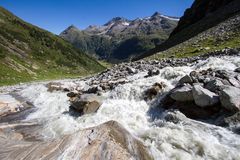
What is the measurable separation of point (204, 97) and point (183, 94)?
5.56 ft

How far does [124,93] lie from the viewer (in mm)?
23766

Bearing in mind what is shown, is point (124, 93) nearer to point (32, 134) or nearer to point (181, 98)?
point (181, 98)

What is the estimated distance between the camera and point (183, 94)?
18016 mm

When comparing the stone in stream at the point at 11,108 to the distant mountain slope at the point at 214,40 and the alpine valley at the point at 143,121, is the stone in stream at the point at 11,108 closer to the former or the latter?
the alpine valley at the point at 143,121

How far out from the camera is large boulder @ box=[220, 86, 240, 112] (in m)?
14.8

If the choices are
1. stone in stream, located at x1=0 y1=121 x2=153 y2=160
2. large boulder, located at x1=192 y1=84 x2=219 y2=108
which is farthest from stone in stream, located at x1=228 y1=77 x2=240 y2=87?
stone in stream, located at x1=0 y1=121 x2=153 y2=160

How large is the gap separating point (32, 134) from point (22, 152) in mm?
5015

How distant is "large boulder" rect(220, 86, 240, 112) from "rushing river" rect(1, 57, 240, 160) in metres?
1.63

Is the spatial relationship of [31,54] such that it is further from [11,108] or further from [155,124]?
[155,124]

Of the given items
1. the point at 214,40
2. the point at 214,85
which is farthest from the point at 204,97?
the point at 214,40

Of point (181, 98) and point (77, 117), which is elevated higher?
point (181, 98)

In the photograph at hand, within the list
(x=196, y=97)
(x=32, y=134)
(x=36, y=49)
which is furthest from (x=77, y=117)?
(x=36, y=49)

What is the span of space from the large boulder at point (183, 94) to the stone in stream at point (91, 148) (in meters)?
6.12

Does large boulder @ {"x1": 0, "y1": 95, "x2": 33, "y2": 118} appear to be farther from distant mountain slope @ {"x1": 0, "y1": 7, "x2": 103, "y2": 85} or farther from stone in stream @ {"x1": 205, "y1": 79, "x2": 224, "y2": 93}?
distant mountain slope @ {"x1": 0, "y1": 7, "x2": 103, "y2": 85}
